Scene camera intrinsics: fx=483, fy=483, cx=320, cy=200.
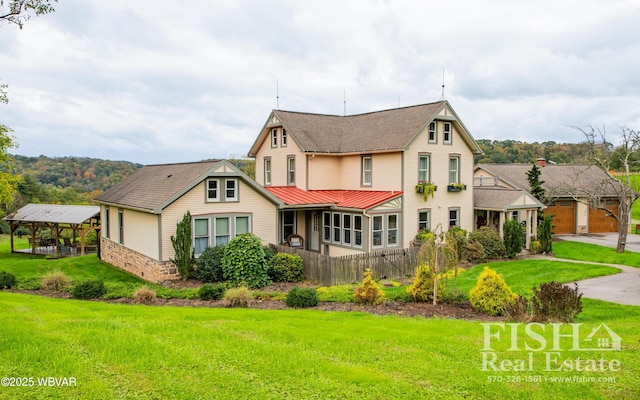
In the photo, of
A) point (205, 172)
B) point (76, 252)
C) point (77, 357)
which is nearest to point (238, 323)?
point (77, 357)

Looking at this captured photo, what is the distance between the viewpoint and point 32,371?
738cm

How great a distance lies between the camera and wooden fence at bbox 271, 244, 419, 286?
20234 mm

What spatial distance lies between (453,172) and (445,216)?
2720mm

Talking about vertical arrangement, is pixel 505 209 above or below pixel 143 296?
above

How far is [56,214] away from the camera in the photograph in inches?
1303

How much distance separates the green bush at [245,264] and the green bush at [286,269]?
508mm

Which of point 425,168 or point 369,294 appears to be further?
point 425,168

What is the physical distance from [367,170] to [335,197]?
260cm

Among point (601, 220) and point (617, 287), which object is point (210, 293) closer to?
point (617, 287)

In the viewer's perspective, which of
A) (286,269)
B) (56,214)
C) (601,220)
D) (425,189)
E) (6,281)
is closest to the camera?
(6,281)

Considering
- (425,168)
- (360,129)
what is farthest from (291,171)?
(425,168)

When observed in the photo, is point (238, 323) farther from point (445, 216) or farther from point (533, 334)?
point (445, 216)

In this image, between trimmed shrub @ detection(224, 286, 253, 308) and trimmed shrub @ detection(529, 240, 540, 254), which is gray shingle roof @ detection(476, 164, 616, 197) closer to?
trimmed shrub @ detection(529, 240, 540, 254)

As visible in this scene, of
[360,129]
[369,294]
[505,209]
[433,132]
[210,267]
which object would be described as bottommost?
[369,294]
